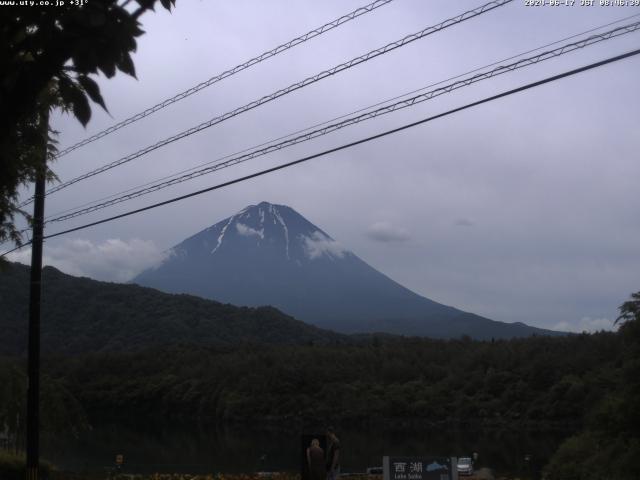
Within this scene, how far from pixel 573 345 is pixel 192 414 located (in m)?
38.6

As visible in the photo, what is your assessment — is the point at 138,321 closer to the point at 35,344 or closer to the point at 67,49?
the point at 35,344

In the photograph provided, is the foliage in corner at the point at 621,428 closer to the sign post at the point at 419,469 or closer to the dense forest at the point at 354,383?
the sign post at the point at 419,469

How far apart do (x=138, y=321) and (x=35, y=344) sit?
12717 cm

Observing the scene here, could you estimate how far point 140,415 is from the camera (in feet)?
263

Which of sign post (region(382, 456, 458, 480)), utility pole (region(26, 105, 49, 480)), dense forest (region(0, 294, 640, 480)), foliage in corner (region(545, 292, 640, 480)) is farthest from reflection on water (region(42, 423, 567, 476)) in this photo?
sign post (region(382, 456, 458, 480))

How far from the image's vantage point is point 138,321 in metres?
140

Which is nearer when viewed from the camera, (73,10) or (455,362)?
(73,10)

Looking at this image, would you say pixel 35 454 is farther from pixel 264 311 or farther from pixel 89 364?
pixel 264 311

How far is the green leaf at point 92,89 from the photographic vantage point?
16.1 ft

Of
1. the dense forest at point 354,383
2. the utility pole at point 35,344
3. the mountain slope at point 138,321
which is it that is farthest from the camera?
the mountain slope at point 138,321

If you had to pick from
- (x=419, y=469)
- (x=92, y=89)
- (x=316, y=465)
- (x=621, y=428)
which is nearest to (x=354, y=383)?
(x=621, y=428)

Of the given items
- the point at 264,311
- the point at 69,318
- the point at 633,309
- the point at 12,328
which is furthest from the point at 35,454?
the point at 264,311

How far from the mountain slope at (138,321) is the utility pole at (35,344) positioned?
10339cm

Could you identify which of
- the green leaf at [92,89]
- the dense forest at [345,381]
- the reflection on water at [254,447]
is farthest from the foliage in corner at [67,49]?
the dense forest at [345,381]
